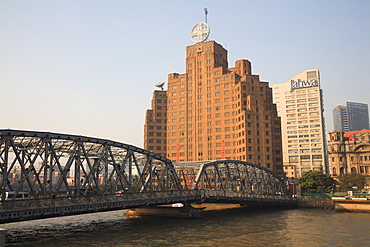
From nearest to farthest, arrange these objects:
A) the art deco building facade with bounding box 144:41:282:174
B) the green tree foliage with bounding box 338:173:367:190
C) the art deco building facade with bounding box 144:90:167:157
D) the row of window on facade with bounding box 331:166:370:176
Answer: the green tree foliage with bounding box 338:173:367:190
the art deco building facade with bounding box 144:41:282:174
the row of window on facade with bounding box 331:166:370:176
the art deco building facade with bounding box 144:90:167:157

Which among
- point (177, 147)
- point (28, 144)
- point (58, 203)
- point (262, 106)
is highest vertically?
point (262, 106)

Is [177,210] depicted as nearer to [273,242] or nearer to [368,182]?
[273,242]

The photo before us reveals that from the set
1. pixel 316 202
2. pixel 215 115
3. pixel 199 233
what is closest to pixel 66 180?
pixel 199 233

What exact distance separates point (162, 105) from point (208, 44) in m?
34.5

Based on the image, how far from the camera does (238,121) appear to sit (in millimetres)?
136875

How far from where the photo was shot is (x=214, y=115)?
476 ft

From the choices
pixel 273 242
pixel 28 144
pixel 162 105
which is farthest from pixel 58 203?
pixel 162 105

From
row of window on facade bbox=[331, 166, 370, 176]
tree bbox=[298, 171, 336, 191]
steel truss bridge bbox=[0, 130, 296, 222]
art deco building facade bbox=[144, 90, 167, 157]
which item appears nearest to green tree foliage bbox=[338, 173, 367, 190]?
tree bbox=[298, 171, 336, 191]

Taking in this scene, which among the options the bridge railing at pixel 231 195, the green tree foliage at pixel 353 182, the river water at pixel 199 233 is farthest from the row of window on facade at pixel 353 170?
the river water at pixel 199 233

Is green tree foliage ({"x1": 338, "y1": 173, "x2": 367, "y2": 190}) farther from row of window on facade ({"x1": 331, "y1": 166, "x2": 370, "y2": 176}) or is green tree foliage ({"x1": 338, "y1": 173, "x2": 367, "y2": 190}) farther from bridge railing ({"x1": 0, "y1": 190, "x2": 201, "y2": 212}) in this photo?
bridge railing ({"x1": 0, "y1": 190, "x2": 201, "y2": 212})

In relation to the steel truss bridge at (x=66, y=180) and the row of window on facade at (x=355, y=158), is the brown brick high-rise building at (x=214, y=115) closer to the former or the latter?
the row of window on facade at (x=355, y=158)

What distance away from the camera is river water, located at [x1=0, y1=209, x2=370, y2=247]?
4266 cm

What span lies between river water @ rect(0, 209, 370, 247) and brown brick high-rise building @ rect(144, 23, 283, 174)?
2707 inches

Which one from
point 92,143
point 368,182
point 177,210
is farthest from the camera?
point 368,182
